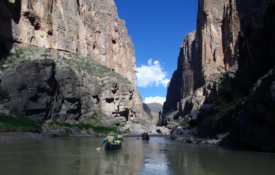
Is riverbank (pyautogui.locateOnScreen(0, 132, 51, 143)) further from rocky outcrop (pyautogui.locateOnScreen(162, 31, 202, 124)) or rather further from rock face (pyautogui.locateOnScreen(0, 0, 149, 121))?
rocky outcrop (pyautogui.locateOnScreen(162, 31, 202, 124))

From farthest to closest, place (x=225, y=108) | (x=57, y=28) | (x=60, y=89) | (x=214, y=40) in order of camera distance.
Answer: (x=214, y=40) < (x=57, y=28) < (x=60, y=89) < (x=225, y=108)

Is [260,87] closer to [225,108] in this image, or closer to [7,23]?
[225,108]

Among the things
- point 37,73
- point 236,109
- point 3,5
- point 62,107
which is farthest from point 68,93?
point 236,109

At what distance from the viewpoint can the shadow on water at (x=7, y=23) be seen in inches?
1459

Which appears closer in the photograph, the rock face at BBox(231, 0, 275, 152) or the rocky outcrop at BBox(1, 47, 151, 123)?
the rock face at BBox(231, 0, 275, 152)

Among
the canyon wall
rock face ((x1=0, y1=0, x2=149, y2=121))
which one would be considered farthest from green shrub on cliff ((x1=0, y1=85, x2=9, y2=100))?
the canyon wall

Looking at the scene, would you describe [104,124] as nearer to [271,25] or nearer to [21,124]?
[21,124]

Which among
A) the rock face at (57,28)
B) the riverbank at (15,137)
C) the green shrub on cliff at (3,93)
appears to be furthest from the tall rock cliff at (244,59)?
the green shrub on cliff at (3,93)

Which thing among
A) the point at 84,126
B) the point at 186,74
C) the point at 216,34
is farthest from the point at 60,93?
the point at 186,74

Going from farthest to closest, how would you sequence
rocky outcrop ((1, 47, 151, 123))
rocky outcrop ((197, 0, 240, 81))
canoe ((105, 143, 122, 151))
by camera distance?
rocky outcrop ((197, 0, 240, 81)) → rocky outcrop ((1, 47, 151, 123)) → canoe ((105, 143, 122, 151))

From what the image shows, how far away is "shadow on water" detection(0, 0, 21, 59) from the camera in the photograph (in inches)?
1459

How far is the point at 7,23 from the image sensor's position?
38.8 meters

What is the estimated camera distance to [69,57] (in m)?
50.4

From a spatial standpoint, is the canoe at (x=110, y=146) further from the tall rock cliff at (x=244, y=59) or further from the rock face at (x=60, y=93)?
the rock face at (x=60, y=93)
